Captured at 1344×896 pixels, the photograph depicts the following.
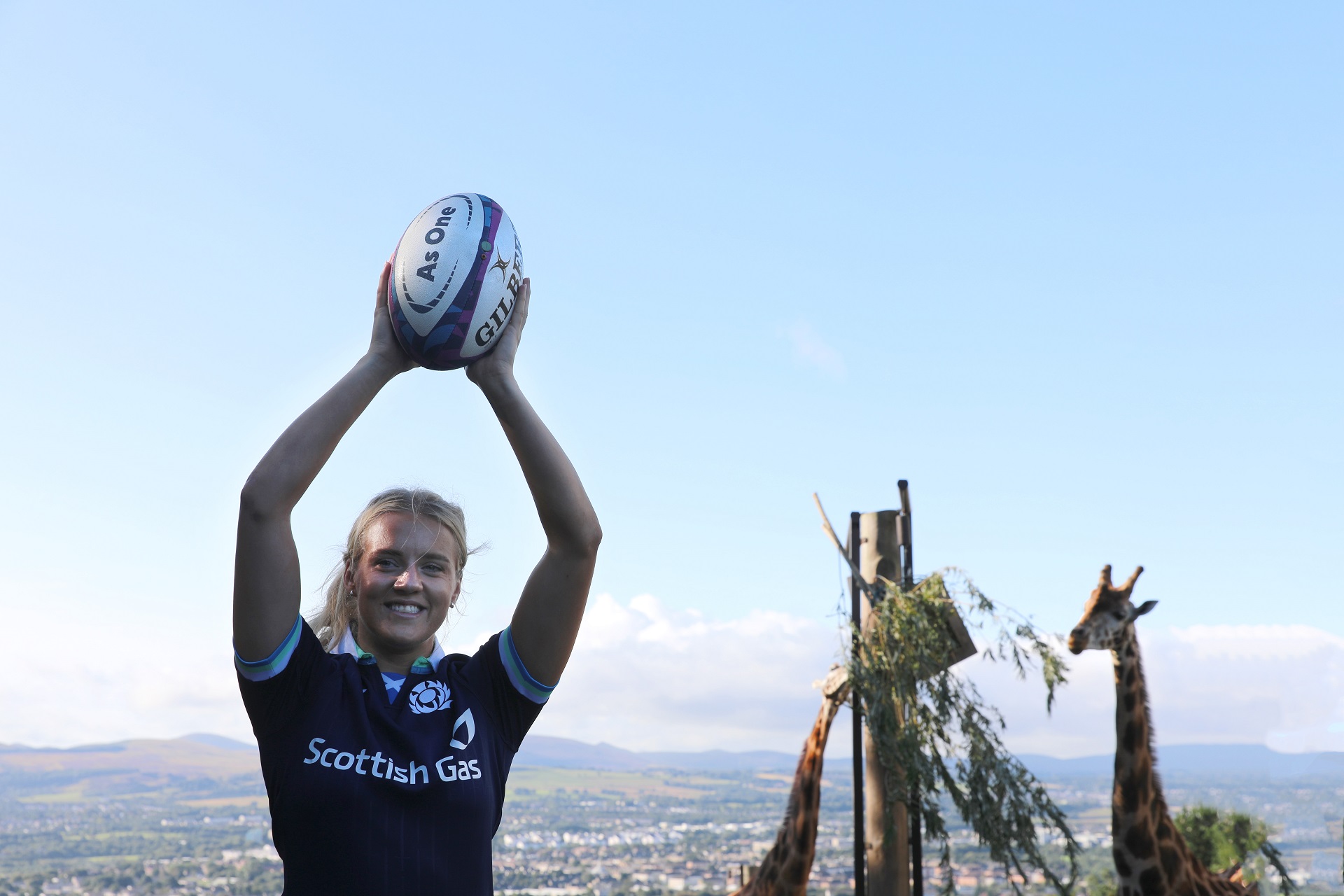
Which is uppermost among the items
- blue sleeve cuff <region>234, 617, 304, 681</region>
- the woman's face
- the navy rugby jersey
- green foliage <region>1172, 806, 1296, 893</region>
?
the woman's face

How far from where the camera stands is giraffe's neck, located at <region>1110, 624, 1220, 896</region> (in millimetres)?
6617

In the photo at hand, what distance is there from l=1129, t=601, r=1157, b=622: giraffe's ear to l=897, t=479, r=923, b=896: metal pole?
1.53m

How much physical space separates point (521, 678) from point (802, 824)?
5.40 metres

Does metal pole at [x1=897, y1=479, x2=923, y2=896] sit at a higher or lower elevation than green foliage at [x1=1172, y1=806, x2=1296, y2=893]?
higher

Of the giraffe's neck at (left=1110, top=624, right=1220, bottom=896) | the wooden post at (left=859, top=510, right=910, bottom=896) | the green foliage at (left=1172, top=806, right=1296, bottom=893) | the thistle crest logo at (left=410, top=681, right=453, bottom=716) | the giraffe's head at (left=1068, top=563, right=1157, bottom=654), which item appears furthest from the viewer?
the green foliage at (left=1172, top=806, right=1296, bottom=893)

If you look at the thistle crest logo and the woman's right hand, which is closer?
the thistle crest logo

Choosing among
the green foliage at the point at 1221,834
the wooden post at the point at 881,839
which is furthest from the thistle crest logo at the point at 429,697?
the green foliage at the point at 1221,834

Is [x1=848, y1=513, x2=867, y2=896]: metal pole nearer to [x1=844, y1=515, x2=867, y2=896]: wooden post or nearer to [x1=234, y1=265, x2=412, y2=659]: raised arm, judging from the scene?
[x1=844, y1=515, x2=867, y2=896]: wooden post

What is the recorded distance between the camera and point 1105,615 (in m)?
6.91

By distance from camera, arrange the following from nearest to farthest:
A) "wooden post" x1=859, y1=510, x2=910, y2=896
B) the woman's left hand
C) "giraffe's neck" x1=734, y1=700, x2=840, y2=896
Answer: the woman's left hand, "giraffe's neck" x1=734, y1=700, x2=840, y2=896, "wooden post" x1=859, y1=510, x2=910, y2=896

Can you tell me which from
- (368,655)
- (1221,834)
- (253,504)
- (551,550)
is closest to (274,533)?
(253,504)

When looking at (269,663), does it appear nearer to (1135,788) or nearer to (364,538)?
(364,538)

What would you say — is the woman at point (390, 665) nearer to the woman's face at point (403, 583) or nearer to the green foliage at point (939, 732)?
the woman's face at point (403, 583)

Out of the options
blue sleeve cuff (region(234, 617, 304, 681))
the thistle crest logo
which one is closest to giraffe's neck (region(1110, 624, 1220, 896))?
the thistle crest logo
